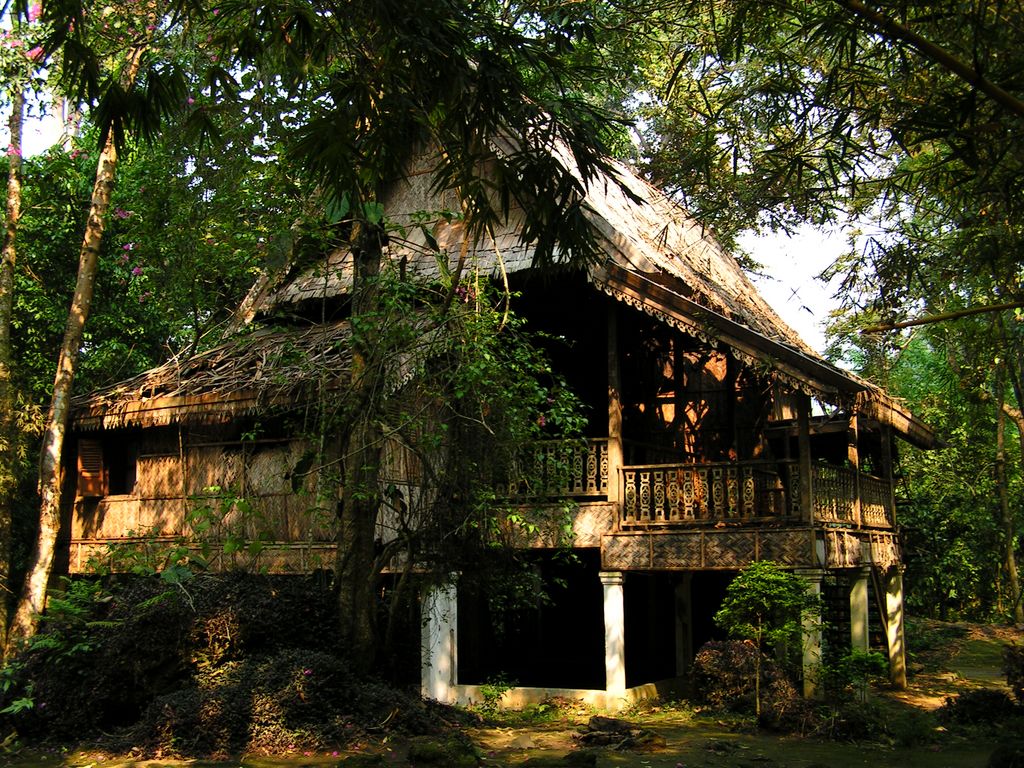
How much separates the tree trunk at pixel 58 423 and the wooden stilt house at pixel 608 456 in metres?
0.37

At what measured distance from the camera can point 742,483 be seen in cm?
1098

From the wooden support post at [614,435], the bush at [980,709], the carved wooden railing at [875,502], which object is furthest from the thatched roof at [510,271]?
the bush at [980,709]

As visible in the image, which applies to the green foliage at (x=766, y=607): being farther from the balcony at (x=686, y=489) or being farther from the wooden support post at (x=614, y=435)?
the wooden support post at (x=614, y=435)

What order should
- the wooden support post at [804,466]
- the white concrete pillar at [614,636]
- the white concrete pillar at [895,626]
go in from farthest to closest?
the white concrete pillar at [895,626] < the white concrete pillar at [614,636] < the wooden support post at [804,466]

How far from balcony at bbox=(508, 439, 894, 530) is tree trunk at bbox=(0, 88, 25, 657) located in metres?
7.31

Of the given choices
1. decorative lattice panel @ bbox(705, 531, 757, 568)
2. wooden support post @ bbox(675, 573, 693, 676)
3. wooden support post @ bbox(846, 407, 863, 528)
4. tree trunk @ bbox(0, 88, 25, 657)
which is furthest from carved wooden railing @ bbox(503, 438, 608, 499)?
tree trunk @ bbox(0, 88, 25, 657)

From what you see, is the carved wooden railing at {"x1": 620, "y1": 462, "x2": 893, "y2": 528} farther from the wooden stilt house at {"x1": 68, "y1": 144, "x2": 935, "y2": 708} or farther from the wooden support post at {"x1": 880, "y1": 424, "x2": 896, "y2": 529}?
the wooden support post at {"x1": 880, "y1": 424, "x2": 896, "y2": 529}

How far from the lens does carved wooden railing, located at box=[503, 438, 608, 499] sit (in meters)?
10.5

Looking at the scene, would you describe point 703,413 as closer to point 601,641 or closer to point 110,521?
point 601,641

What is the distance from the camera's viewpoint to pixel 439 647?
11641mm

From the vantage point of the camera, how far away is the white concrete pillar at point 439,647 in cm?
1150

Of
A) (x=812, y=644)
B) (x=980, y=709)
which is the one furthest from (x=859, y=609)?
(x=980, y=709)

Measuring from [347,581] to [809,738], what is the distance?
14.8ft

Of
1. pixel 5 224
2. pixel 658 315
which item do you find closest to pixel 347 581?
pixel 658 315
